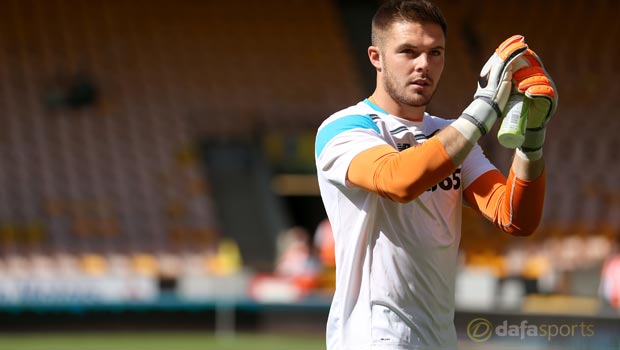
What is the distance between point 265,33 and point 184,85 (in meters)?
2.06

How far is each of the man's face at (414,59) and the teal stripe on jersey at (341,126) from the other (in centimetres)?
13

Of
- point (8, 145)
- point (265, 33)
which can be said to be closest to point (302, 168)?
point (265, 33)

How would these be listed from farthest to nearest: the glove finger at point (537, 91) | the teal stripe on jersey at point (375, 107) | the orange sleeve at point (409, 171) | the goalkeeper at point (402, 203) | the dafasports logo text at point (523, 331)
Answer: the dafasports logo text at point (523, 331), the teal stripe on jersey at point (375, 107), the goalkeeper at point (402, 203), the glove finger at point (537, 91), the orange sleeve at point (409, 171)

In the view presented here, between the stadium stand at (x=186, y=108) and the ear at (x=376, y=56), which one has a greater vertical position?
the stadium stand at (x=186, y=108)

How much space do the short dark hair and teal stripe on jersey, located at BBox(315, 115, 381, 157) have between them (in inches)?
10.7

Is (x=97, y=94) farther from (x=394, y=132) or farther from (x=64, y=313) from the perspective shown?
(x=394, y=132)

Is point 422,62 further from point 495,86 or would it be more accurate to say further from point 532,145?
point 532,145

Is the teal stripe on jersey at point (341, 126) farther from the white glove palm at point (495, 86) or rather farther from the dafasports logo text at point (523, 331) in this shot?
the dafasports logo text at point (523, 331)

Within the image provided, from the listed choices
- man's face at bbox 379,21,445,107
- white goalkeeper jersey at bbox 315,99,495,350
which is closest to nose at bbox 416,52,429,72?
man's face at bbox 379,21,445,107

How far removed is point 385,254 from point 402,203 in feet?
0.64

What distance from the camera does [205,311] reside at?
1514 cm

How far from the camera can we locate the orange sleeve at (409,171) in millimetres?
3117

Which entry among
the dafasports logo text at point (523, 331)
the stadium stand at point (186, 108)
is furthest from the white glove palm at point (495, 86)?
the stadium stand at point (186, 108)

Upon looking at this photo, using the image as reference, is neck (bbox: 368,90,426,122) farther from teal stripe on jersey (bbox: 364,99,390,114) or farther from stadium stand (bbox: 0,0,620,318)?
stadium stand (bbox: 0,0,620,318)
